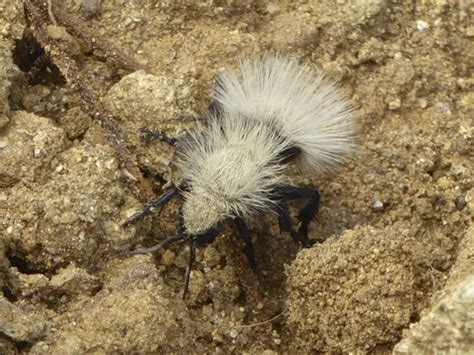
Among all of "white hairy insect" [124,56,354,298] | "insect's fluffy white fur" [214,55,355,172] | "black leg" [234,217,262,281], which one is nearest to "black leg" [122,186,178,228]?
"white hairy insect" [124,56,354,298]

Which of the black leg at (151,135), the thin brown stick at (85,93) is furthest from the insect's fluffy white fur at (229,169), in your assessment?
the thin brown stick at (85,93)

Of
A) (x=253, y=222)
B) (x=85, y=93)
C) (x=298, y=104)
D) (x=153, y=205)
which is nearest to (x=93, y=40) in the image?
(x=85, y=93)

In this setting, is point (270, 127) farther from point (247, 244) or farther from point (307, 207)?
point (247, 244)

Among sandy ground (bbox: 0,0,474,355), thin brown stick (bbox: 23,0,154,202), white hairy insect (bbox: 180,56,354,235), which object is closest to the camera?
sandy ground (bbox: 0,0,474,355)

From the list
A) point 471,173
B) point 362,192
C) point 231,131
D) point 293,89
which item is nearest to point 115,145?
point 231,131

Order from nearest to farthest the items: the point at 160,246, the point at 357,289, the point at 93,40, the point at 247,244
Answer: the point at 357,289
the point at 160,246
the point at 247,244
the point at 93,40

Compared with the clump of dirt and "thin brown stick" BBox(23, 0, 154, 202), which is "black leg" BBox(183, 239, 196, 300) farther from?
the clump of dirt
